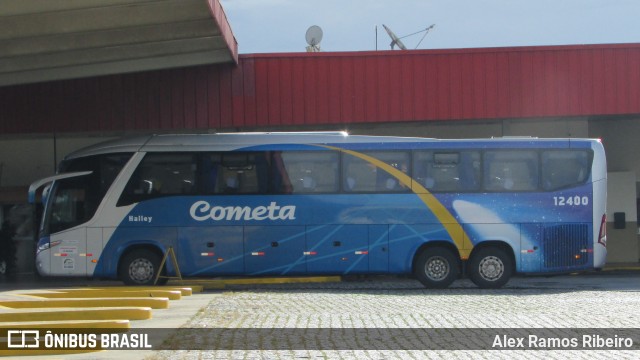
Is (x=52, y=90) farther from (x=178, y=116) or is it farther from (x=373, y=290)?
(x=373, y=290)

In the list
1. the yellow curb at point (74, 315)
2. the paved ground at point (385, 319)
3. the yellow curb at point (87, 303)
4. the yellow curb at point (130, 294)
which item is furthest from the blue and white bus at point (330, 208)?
the yellow curb at point (74, 315)

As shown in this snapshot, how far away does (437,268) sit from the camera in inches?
860

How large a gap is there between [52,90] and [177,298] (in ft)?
42.7

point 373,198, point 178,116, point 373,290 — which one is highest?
point 178,116

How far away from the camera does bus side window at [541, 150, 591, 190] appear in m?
21.7

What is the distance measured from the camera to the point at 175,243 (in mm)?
22031

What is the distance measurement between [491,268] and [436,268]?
3.96 ft

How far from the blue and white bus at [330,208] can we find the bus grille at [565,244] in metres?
0.02

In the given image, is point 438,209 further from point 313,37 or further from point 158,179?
point 313,37

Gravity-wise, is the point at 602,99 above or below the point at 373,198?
above

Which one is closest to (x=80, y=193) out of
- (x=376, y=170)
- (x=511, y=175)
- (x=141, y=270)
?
(x=141, y=270)

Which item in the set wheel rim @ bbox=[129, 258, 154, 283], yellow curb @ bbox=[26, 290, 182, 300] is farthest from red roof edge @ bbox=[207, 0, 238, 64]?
yellow curb @ bbox=[26, 290, 182, 300]

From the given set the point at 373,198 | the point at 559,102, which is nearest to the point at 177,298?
the point at 373,198

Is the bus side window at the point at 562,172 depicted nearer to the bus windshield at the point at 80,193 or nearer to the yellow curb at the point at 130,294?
the yellow curb at the point at 130,294
